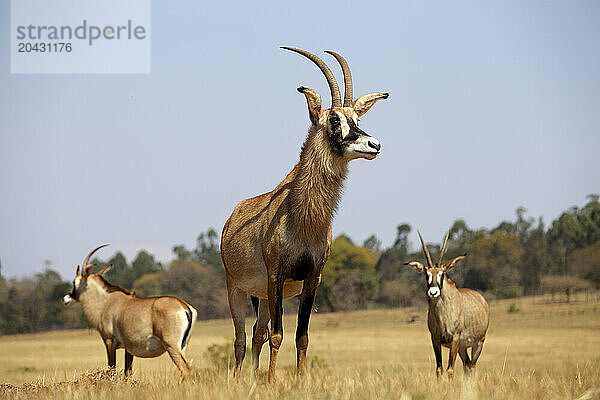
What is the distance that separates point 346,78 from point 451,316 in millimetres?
7632

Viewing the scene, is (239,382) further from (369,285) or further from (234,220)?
(369,285)

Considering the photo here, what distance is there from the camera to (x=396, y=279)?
73.8 m

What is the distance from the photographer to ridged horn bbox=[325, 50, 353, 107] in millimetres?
8125

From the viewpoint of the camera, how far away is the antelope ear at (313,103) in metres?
7.84

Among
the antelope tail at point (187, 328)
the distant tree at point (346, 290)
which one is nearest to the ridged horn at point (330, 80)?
the antelope tail at point (187, 328)

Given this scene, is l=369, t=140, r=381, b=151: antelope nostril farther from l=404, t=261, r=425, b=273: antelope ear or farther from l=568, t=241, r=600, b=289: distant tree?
l=568, t=241, r=600, b=289: distant tree

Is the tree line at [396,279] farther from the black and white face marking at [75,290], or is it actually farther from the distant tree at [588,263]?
the black and white face marking at [75,290]

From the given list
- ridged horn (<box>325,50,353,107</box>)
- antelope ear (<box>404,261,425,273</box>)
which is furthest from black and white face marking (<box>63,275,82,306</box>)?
ridged horn (<box>325,50,353,107</box>)

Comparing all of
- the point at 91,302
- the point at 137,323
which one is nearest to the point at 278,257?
the point at 137,323

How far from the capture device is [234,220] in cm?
960

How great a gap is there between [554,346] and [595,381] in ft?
83.6

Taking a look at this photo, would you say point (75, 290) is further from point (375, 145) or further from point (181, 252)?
point (181, 252)

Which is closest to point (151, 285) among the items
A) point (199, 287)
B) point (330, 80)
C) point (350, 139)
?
point (199, 287)

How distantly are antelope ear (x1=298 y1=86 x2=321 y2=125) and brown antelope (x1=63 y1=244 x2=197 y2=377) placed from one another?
7.01 metres
